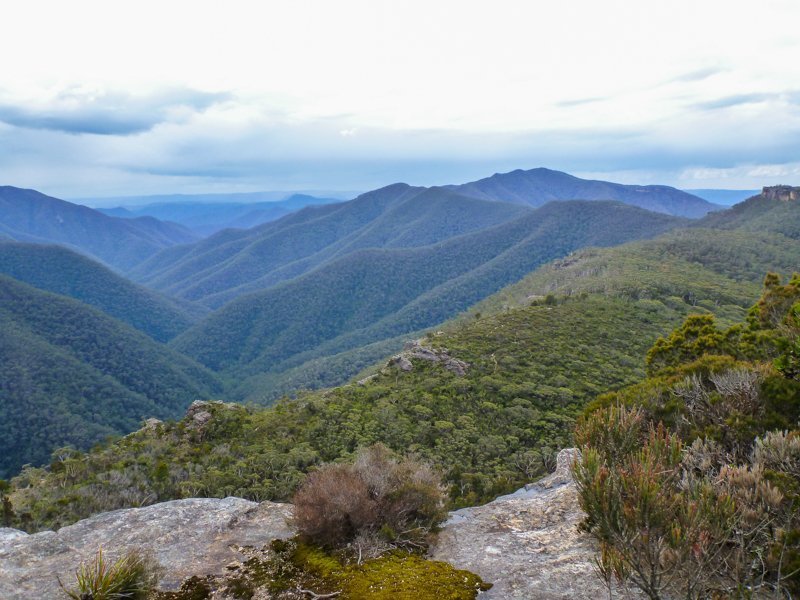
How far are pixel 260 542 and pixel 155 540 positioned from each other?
2387mm

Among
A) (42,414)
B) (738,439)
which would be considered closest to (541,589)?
(738,439)

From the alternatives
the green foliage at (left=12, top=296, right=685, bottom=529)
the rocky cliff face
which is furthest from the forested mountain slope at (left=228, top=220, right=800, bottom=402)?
the rocky cliff face

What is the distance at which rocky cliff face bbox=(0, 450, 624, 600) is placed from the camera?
26.9ft

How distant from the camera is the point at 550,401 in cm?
3519

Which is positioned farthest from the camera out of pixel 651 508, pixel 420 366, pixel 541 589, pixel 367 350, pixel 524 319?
pixel 367 350

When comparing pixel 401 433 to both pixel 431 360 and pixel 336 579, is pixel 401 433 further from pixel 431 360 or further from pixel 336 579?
pixel 336 579

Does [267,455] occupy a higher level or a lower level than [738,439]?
lower

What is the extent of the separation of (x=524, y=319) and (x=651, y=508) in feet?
161

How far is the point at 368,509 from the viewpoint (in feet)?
32.8

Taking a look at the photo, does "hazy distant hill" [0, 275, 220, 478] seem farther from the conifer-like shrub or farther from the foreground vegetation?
the foreground vegetation

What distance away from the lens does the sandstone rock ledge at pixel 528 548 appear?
7746 millimetres

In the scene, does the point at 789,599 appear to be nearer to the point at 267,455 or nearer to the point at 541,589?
the point at 541,589

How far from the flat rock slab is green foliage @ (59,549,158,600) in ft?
2.68

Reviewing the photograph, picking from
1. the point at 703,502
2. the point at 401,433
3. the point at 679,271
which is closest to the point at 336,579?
the point at 703,502
